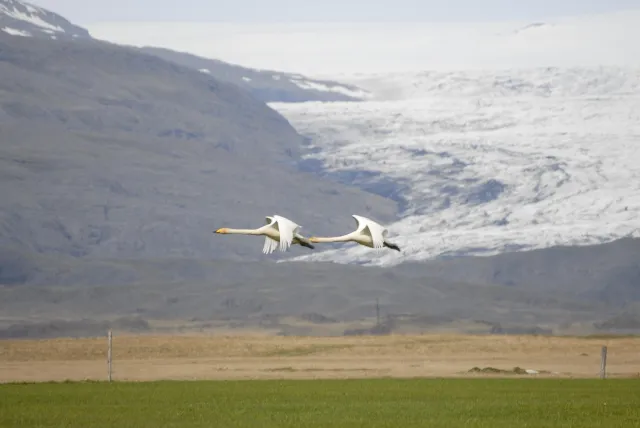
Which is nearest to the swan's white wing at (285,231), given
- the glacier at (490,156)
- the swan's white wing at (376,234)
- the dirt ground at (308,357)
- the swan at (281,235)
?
the swan at (281,235)

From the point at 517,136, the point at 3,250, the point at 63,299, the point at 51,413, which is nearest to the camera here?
the point at 51,413

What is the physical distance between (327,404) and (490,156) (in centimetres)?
12109

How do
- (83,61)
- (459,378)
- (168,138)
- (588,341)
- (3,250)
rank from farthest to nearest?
(83,61) → (168,138) → (3,250) → (588,341) → (459,378)

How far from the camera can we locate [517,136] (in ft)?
508

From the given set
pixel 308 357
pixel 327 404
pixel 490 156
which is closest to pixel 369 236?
pixel 327 404

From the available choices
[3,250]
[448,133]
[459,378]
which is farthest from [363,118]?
[459,378]

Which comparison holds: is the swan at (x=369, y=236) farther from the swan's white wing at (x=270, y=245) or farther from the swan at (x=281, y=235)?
the swan's white wing at (x=270, y=245)

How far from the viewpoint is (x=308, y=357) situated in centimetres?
5441

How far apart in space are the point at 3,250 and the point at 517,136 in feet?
179

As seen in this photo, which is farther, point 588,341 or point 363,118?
point 363,118

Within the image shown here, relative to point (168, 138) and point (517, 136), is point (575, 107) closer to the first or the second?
point (517, 136)

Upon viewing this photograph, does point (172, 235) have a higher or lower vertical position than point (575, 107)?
lower

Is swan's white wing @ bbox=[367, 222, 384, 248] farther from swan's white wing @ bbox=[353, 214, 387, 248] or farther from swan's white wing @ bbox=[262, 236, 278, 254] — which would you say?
swan's white wing @ bbox=[262, 236, 278, 254]

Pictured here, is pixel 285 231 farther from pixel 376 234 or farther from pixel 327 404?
pixel 327 404
